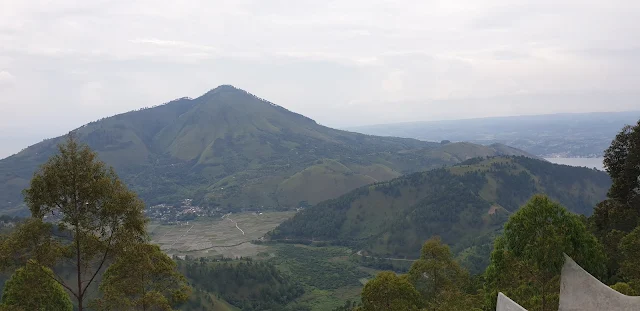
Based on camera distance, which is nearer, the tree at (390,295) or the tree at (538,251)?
the tree at (538,251)

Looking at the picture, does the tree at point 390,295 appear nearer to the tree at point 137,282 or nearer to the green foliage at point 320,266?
the tree at point 137,282

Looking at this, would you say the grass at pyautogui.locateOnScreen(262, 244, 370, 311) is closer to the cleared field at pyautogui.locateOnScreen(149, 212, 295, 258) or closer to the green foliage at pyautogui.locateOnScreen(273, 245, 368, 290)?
the green foliage at pyautogui.locateOnScreen(273, 245, 368, 290)

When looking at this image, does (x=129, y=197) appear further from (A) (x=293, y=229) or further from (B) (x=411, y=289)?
(A) (x=293, y=229)

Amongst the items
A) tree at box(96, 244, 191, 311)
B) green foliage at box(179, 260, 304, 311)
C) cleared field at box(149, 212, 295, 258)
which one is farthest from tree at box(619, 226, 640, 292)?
cleared field at box(149, 212, 295, 258)

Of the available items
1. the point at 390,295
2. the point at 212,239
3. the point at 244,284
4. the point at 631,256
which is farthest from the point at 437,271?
the point at 212,239

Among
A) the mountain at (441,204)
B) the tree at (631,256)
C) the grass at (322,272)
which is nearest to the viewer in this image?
the tree at (631,256)

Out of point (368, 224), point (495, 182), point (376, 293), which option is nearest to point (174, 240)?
point (368, 224)

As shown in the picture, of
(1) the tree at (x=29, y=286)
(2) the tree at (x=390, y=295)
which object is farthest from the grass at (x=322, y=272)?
(1) the tree at (x=29, y=286)

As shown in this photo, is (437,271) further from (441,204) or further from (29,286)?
(441,204)
